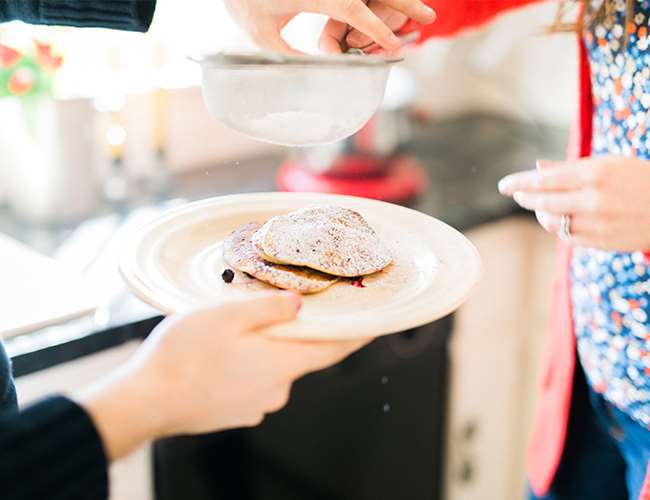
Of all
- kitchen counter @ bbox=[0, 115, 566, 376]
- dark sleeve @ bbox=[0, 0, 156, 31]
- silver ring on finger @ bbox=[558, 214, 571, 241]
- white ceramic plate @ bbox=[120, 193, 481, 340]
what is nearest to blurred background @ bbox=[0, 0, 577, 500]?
kitchen counter @ bbox=[0, 115, 566, 376]

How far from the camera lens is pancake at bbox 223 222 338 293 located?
25.2 inches

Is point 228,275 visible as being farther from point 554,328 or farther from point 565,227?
point 554,328

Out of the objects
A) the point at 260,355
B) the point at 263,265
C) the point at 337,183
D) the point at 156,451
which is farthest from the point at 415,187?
the point at 260,355

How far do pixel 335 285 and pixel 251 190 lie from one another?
0.59m

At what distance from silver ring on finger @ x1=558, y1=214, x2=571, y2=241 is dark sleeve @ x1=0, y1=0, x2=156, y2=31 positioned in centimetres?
40

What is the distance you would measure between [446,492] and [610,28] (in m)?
0.94

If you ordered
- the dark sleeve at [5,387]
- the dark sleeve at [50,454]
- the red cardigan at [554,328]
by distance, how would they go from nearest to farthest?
the dark sleeve at [50,454]
the dark sleeve at [5,387]
the red cardigan at [554,328]

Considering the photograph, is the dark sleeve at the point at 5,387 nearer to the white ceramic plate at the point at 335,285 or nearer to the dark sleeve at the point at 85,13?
the white ceramic plate at the point at 335,285

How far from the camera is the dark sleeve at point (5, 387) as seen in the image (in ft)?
2.04

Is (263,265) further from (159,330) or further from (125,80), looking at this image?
(125,80)

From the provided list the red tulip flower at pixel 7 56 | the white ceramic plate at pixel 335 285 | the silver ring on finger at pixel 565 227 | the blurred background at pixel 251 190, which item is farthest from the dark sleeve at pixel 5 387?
the red tulip flower at pixel 7 56

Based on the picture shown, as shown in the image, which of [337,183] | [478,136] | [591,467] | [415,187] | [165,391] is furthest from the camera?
[478,136]

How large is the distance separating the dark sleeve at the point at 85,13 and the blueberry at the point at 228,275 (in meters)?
0.25

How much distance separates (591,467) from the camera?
1.05 meters
